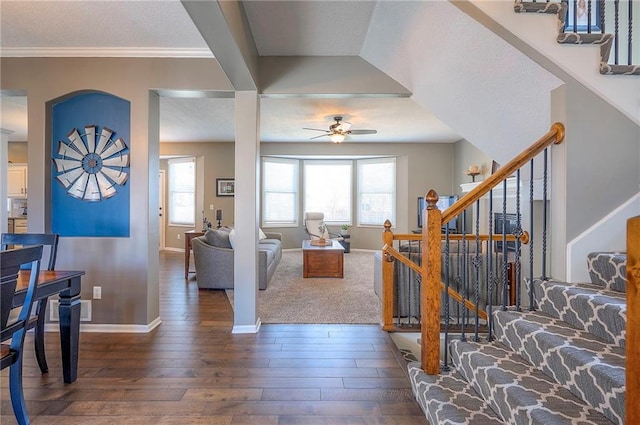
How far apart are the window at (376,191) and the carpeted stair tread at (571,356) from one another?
6.25 metres

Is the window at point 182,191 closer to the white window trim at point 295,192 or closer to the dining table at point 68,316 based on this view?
the white window trim at point 295,192

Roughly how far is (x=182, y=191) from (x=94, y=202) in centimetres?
516

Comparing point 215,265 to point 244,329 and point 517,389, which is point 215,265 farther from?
point 517,389

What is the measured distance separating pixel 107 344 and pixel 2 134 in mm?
3070

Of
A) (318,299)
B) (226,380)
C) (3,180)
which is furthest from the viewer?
(318,299)

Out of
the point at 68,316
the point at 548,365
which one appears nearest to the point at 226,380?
the point at 68,316

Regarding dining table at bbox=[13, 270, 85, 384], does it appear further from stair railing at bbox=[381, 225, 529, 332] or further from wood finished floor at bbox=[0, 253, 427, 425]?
stair railing at bbox=[381, 225, 529, 332]

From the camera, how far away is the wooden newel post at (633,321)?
2.72 feet

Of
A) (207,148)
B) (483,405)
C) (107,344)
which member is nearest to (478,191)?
(483,405)

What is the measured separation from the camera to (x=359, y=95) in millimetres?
3211

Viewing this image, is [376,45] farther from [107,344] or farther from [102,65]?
[107,344]

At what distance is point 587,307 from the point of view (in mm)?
1592

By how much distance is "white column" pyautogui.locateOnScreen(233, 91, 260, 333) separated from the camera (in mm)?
2992

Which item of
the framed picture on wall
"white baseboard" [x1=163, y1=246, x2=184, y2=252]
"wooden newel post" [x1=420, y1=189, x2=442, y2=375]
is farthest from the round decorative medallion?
"white baseboard" [x1=163, y1=246, x2=184, y2=252]
